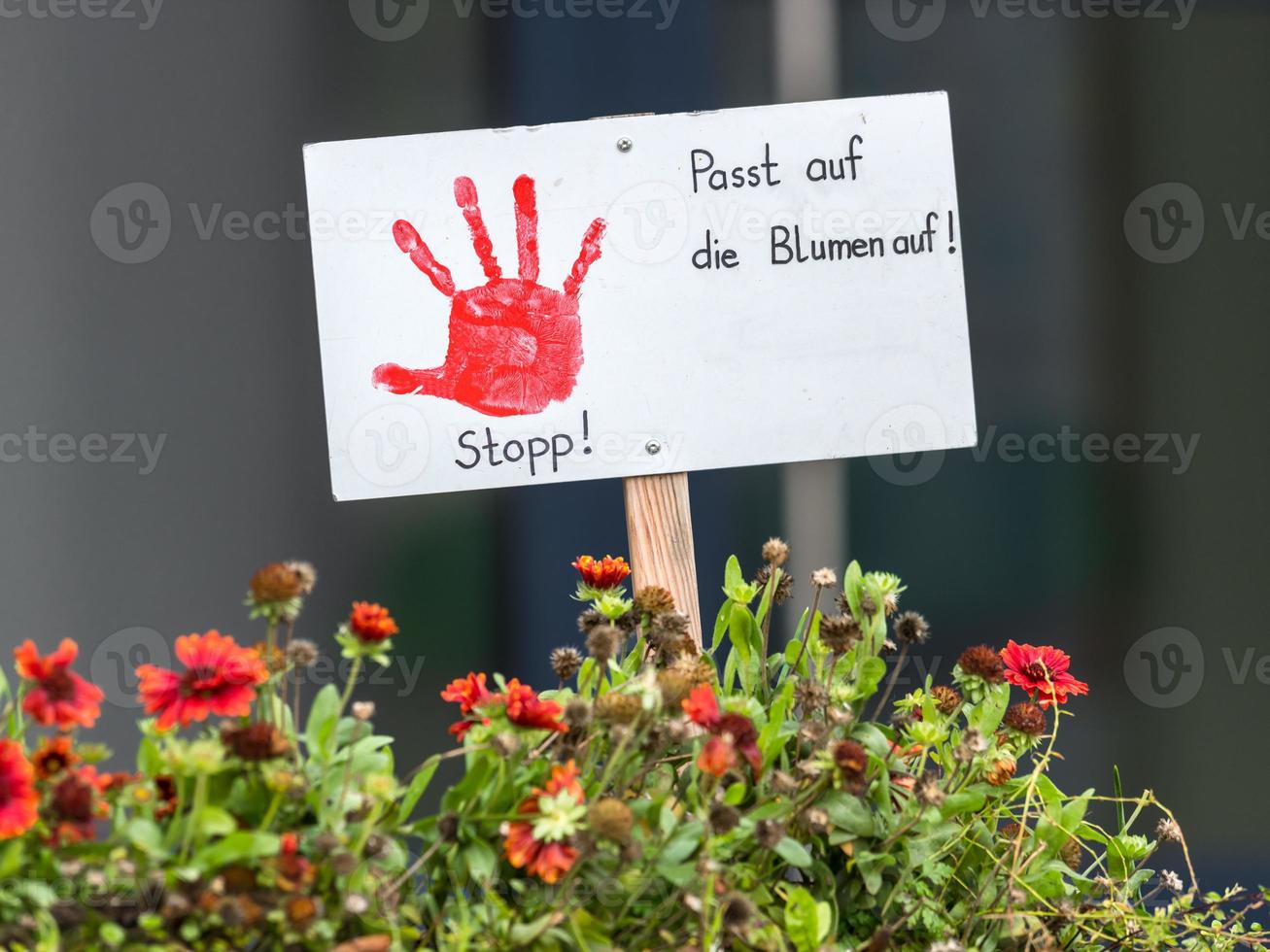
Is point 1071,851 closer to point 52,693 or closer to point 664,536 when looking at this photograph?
point 664,536

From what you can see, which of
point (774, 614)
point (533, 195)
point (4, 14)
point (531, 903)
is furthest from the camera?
point (774, 614)

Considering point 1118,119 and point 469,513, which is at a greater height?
point 1118,119

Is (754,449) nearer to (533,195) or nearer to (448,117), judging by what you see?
(533,195)

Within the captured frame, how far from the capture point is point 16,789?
609mm

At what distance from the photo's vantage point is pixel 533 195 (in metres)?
1.13

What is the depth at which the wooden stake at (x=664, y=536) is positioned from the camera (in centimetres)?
110

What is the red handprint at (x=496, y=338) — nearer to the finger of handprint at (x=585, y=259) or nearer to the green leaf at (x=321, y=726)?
the finger of handprint at (x=585, y=259)

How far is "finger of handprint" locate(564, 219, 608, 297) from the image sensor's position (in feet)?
3.71

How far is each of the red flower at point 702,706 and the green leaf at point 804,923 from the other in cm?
14

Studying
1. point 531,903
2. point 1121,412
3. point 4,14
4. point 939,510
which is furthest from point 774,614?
point 4,14

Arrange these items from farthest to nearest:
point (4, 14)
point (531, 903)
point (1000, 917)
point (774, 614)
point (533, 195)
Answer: point (774, 614) < point (4, 14) < point (533, 195) < point (1000, 917) < point (531, 903)

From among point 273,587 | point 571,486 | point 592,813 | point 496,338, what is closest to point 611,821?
point 592,813

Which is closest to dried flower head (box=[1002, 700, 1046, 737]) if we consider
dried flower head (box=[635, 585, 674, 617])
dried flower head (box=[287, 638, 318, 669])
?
dried flower head (box=[635, 585, 674, 617])

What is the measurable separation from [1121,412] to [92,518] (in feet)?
6.08
